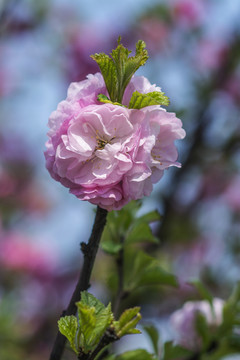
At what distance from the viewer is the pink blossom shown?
1089 millimetres

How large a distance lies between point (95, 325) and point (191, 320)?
0.66 m

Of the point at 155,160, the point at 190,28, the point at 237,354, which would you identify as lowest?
the point at 237,354

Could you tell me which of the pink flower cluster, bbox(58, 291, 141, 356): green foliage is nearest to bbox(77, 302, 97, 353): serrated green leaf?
bbox(58, 291, 141, 356): green foliage

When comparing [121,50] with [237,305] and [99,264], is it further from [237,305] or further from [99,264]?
[99,264]

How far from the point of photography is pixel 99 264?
2.99 meters

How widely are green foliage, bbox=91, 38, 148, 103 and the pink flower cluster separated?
2cm

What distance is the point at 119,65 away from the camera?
2.14ft

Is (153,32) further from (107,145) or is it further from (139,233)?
(107,145)

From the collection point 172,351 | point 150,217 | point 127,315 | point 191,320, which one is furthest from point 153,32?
point 127,315

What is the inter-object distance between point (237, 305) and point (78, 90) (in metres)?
0.59

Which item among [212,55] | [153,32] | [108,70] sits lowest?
[108,70]

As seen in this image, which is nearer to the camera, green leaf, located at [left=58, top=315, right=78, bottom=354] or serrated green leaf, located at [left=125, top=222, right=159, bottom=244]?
green leaf, located at [left=58, top=315, right=78, bottom=354]

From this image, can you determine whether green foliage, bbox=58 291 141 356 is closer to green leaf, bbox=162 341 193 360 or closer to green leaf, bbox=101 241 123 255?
green leaf, bbox=101 241 123 255

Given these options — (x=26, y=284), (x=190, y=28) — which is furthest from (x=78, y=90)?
(x=190, y=28)
